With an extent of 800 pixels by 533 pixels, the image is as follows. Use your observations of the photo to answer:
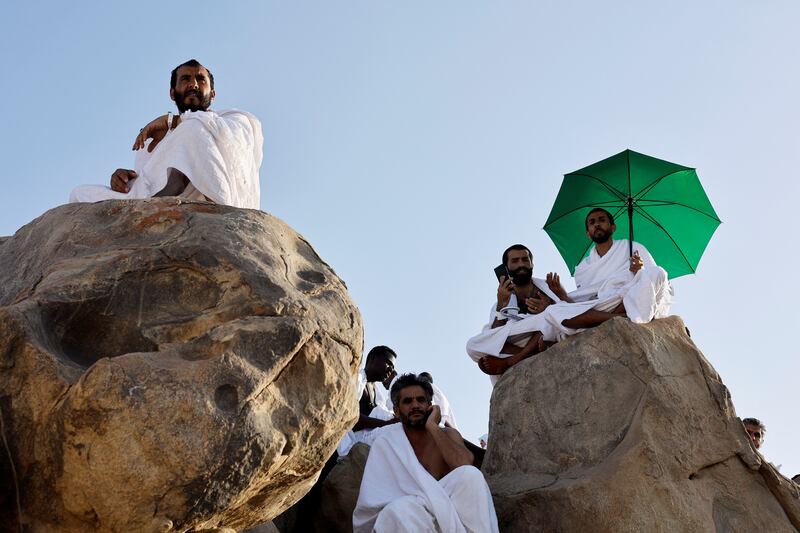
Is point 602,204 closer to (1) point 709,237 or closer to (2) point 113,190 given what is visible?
(1) point 709,237

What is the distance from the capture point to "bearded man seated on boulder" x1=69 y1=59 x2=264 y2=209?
21.3 ft

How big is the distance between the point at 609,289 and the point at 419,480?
2.59 m

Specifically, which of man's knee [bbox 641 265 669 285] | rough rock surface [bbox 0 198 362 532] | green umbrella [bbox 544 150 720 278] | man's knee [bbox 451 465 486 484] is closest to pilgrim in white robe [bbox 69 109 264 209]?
rough rock surface [bbox 0 198 362 532]

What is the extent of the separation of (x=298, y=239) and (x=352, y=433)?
388 cm

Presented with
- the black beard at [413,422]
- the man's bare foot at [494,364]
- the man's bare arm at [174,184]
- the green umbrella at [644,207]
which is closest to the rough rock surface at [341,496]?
the black beard at [413,422]

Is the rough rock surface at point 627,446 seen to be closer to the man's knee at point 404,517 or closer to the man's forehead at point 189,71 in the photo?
the man's knee at point 404,517

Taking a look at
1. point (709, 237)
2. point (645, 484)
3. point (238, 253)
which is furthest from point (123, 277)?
point (709, 237)

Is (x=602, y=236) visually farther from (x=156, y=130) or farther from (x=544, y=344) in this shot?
(x=156, y=130)

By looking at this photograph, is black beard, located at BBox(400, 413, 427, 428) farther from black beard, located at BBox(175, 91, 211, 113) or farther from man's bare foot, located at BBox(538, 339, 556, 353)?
black beard, located at BBox(175, 91, 211, 113)

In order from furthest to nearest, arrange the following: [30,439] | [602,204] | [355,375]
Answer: [602,204], [355,375], [30,439]

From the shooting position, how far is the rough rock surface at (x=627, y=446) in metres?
7.09

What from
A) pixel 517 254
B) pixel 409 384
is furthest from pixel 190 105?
pixel 517 254

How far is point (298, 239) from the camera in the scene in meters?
5.82

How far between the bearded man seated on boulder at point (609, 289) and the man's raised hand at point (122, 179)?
11.8 ft
